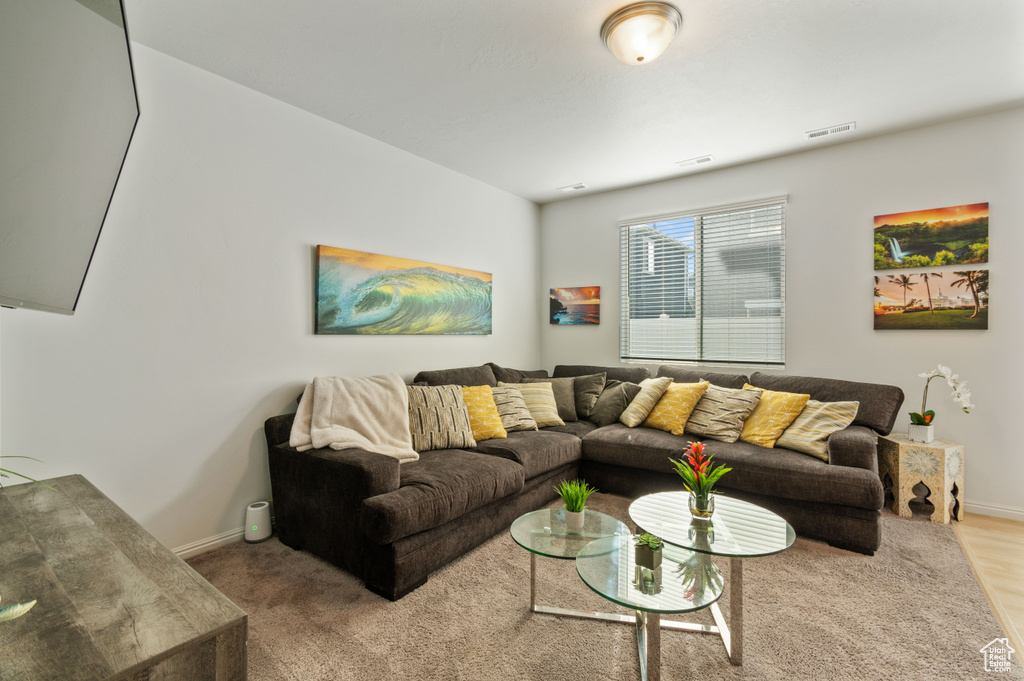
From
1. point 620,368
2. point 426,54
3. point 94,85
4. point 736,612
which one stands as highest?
point 426,54

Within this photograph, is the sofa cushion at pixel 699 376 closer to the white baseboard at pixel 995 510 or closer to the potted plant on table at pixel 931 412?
the potted plant on table at pixel 931 412

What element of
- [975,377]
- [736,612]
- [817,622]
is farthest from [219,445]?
[975,377]

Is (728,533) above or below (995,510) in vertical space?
above

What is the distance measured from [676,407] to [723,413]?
33 centimetres

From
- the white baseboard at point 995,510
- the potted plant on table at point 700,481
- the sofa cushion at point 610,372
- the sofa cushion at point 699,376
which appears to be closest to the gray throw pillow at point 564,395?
the sofa cushion at point 610,372

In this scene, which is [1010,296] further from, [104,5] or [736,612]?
[104,5]

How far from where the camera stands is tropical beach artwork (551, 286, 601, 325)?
475 cm

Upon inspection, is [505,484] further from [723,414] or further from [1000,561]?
[1000,561]

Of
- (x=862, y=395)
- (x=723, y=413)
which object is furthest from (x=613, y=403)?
(x=862, y=395)

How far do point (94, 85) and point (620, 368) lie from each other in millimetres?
3975

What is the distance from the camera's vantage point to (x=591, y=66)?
95.3 inches

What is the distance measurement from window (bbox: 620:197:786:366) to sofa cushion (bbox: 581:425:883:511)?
1.18 m

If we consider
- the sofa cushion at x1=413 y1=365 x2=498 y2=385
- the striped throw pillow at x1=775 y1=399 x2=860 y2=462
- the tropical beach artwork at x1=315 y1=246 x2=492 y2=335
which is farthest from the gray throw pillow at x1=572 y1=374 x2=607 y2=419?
the striped throw pillow at x1=775 y1=399 x2=860 y2=462

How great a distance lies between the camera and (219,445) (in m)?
2.55
